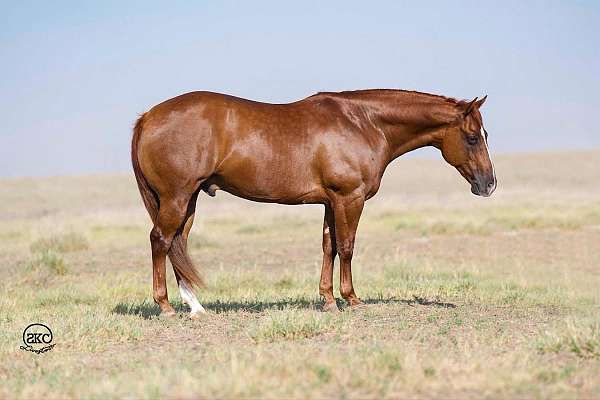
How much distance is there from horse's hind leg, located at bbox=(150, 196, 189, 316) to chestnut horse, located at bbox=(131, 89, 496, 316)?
0.01 meters

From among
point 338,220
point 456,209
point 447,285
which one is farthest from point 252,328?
point 456,209

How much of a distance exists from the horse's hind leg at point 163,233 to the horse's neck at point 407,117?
7.61 ft

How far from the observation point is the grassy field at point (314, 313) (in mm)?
5598

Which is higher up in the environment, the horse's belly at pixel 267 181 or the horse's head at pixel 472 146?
the horse's head at pixel 472 146

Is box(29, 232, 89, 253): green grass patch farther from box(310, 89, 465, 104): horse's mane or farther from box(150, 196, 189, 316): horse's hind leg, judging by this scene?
box(310, 89, 465, 104): horse's mane

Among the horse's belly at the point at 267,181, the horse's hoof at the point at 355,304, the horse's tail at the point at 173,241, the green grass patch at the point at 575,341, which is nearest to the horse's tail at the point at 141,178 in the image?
the horse's tail at the point at 173,241

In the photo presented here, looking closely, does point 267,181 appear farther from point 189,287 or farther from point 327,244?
point 189,287

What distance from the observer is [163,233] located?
8.67 meters

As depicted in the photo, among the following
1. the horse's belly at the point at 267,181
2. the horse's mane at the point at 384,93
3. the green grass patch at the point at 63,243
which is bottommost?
the green grass patch at the point at 63,243

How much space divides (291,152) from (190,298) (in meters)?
1.88

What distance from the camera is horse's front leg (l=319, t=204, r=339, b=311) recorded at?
30.1ft

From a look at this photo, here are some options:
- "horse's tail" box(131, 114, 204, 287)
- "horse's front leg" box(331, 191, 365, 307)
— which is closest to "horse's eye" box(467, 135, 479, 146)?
"horse's front leg" box(331, 191, 365, 307)

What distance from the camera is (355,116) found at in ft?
30.0

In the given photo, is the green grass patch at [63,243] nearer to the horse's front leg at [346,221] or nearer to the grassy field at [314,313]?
the grassy field at [314,313]
